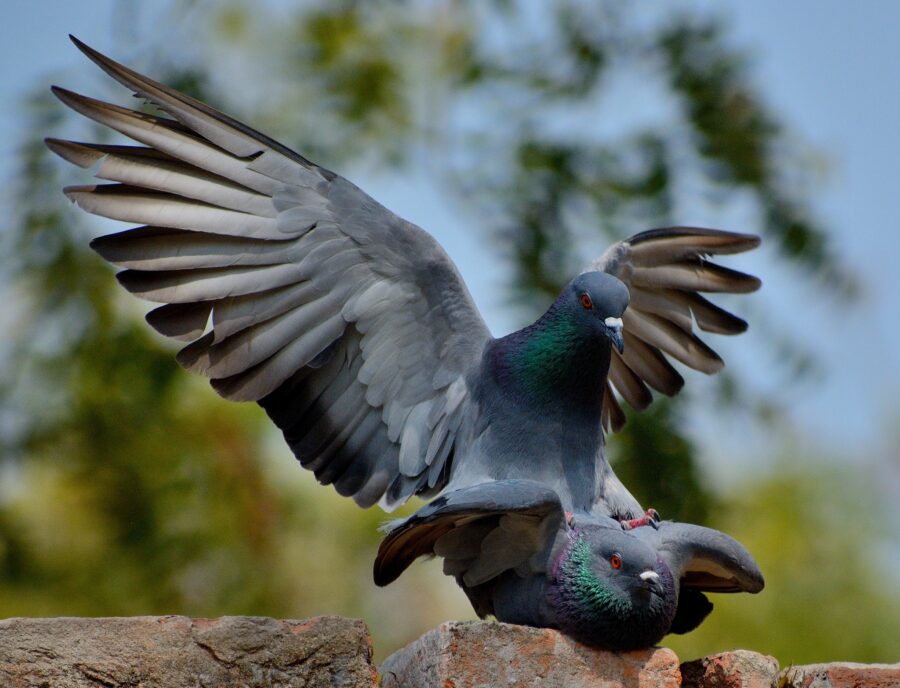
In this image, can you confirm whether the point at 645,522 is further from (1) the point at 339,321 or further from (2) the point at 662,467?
(2) the point at 662,467

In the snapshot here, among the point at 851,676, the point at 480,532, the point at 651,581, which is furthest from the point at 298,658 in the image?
the point at 851,676

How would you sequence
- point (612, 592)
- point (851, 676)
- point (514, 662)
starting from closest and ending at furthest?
point (514, 662), point (612, 592), point (851, 676)

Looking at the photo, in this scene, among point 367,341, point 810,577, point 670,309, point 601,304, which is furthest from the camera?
point 810,577

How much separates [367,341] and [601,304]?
2.92ft

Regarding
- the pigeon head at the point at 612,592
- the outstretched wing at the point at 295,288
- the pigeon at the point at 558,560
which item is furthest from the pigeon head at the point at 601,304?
the pigeon head at the point at 612,592

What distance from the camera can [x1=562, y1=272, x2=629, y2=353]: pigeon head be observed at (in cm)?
420

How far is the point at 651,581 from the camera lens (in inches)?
144

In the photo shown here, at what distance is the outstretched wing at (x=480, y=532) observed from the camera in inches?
143

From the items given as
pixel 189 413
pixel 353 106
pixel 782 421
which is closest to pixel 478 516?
pixel 782 421

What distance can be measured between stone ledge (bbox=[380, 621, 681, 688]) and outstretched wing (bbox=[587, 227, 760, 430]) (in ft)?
6.80

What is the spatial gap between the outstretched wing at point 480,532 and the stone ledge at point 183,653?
1.31ft

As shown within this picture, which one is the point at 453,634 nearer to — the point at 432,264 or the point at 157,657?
the point at 157,657

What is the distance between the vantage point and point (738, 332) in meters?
5.55

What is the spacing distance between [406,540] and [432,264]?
1141mm
